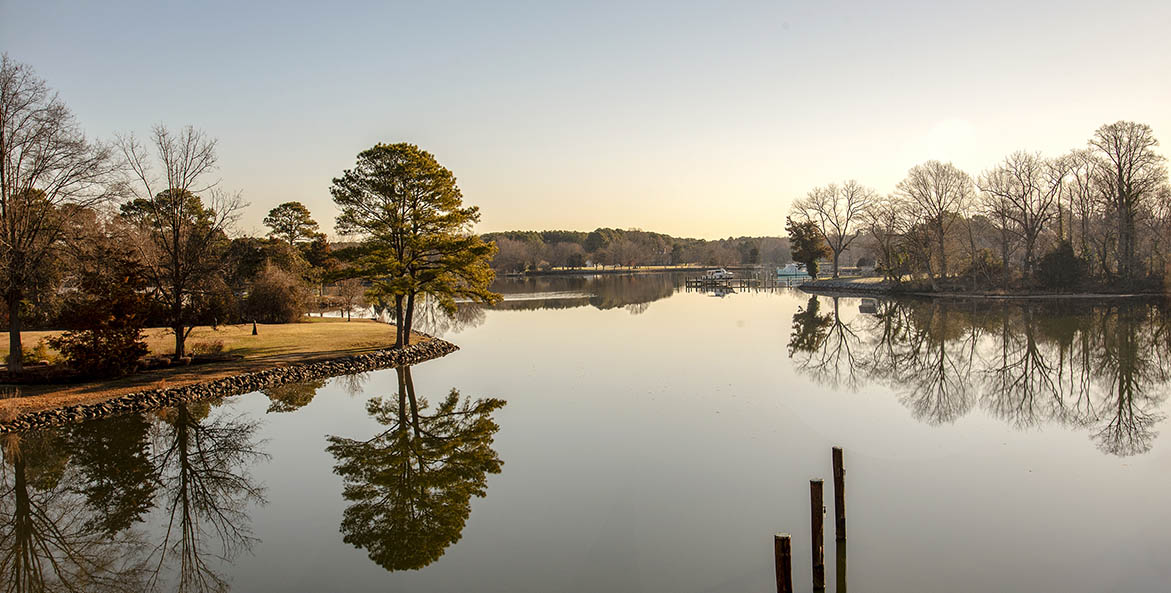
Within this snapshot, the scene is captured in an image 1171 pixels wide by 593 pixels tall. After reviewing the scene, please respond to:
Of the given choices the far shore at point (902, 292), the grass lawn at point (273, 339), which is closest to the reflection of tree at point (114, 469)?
the grass lawn at point (273, 339)

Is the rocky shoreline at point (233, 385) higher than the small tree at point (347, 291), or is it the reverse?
the small tree at point (347, 291)

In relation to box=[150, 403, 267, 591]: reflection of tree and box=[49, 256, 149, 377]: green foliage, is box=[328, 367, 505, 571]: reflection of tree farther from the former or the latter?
box=[49, 256, 149, 377]: green foliage

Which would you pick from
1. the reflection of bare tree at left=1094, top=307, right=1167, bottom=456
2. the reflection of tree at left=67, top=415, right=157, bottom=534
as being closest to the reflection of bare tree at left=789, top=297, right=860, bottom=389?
the reflection of bare tree at left=1094, top=307, right=1167, bottom=456

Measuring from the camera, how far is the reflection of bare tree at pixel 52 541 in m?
9.14

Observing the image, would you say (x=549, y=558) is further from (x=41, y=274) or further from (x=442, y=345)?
(x=442, y=345)

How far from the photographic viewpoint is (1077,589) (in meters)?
8.20

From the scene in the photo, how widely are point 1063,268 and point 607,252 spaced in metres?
95.5

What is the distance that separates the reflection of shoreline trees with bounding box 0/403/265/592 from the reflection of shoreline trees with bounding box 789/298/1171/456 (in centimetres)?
1641

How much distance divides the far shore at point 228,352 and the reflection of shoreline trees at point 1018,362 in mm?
18832

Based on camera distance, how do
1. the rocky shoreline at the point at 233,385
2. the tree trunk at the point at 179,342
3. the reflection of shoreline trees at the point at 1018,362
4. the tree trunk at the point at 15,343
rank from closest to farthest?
the rocky shoreline at the point at 233,385 < the reflection of shoreline trees at the point at 1018,362 < the tree trunk at the point at 15,343 < the tree trunk at the point at 179,342

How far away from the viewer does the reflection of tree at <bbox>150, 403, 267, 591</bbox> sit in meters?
9.77

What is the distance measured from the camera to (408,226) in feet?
86.0

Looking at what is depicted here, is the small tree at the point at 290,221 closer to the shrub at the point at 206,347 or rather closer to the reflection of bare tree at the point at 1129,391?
the shrub at the point at 206,347

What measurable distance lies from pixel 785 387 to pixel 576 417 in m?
7.32
